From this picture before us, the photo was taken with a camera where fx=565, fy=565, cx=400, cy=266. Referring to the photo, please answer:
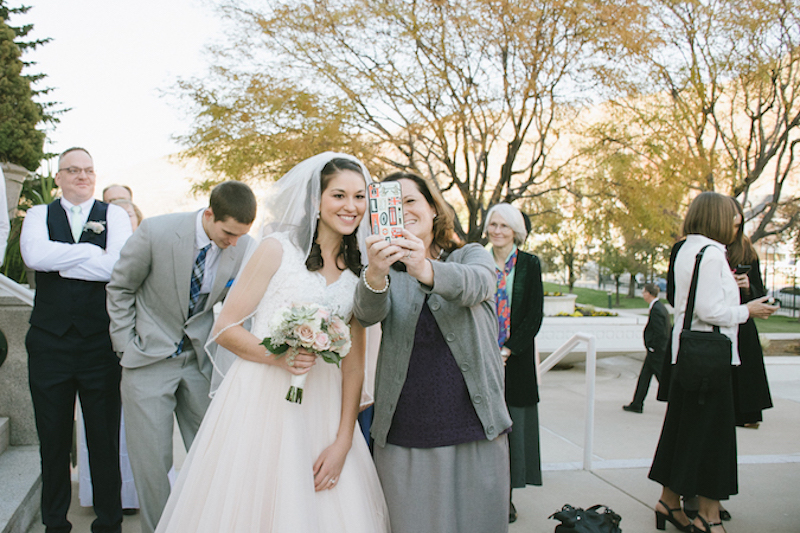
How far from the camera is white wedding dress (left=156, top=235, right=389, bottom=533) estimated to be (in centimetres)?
210

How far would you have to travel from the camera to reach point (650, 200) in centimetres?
1112

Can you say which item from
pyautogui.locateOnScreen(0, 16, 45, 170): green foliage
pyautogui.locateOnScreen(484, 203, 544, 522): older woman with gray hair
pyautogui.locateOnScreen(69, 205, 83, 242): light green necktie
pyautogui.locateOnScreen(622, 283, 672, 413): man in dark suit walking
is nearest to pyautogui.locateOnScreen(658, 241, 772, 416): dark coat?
pyautogui.locateOnScreen(484, 203, 544, 522): older woman with gray hair

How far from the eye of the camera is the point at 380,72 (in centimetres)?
1048

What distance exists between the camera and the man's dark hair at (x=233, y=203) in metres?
2.87

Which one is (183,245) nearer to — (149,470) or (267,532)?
(149,470)

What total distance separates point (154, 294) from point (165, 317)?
0.14m

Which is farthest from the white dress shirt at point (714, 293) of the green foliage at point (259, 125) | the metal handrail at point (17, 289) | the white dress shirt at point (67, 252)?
the green foliage at point (259, 125)

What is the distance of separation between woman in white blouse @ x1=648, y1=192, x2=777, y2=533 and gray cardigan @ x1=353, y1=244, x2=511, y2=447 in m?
1.95

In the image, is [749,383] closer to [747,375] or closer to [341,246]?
[747,375]

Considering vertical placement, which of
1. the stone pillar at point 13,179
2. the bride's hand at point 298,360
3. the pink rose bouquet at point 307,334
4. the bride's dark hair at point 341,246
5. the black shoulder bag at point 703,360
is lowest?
the black shoulder bag at point 703,360

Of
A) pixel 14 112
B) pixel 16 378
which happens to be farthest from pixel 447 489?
pixel 14 112

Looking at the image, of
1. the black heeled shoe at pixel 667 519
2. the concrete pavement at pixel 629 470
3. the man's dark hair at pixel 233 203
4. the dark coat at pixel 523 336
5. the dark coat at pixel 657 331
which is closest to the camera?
the man's dark hair at pixel 233 203

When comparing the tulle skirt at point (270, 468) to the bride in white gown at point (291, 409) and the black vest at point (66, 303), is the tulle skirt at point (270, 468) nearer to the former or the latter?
the bride in white gown at point (291, 409)

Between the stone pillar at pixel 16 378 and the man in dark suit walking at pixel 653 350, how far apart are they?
6.61 m
